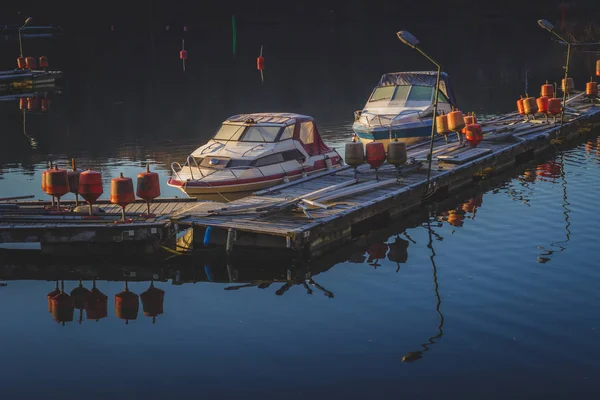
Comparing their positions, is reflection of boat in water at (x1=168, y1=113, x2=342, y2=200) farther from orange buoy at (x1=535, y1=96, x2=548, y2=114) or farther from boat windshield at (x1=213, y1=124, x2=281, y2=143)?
orange buoy at (x1=535, y1=96, x2=548, y2=114)

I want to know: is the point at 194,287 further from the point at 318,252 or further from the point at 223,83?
the point at 223,83

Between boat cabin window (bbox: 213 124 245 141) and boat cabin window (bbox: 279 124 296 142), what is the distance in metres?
1.40

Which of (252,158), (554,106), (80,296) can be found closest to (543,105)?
(554,106)

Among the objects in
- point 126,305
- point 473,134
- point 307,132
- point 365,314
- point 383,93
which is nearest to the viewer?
point 365,314

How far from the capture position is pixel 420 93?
44000 millimetres

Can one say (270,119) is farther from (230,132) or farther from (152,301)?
(152,301)

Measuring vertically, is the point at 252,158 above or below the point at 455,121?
below

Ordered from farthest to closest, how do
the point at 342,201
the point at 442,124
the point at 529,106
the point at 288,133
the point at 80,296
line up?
1. the point at 529,106
2. the point at 442,124
3. the point at 288,133
4. the point at 342,201
5. the point at 80,296

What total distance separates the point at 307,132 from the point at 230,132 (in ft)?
9.07

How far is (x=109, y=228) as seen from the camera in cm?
2581

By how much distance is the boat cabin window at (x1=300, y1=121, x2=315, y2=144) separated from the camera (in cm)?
3503

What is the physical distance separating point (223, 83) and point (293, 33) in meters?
59.4

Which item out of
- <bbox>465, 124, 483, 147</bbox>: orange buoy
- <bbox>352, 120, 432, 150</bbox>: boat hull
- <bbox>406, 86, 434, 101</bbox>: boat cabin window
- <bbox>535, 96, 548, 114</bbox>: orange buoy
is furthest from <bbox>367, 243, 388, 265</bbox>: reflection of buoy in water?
<bbox>535, 96, 548, 114</bbox>: orange buoy

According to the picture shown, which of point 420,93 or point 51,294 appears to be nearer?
point 51,294
